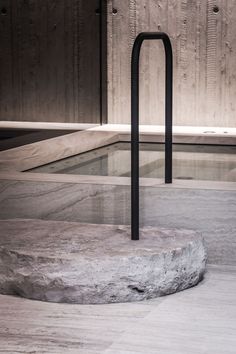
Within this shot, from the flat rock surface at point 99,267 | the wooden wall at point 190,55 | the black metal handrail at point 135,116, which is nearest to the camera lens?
the flat rock surface at point 99,267

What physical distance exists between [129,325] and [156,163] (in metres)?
1.24

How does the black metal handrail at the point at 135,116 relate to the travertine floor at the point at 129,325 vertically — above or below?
above

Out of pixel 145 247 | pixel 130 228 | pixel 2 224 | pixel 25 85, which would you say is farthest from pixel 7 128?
pixel 145 247

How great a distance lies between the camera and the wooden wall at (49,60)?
407 cm

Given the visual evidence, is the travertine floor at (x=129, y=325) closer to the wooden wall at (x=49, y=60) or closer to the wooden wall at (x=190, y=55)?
the wooden wall at (x=190, y=55)

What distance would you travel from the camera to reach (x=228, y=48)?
3.92 m

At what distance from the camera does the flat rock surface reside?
10.4 ft

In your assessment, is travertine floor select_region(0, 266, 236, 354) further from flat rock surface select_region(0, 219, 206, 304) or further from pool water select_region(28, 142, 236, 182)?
pool water select_region(28, 142, 236, 182)

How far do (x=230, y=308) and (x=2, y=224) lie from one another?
1.06 metres

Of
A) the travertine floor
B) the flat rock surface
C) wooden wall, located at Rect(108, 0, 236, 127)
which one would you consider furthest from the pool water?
the travertine floor

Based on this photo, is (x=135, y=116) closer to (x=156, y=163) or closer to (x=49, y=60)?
(x=156, y=163)

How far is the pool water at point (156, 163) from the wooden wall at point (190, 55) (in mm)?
174

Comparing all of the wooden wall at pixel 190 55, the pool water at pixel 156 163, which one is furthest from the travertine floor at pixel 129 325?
the wooden wall at pixel 190 55

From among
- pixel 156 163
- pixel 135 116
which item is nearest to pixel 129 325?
pixel 135 116
